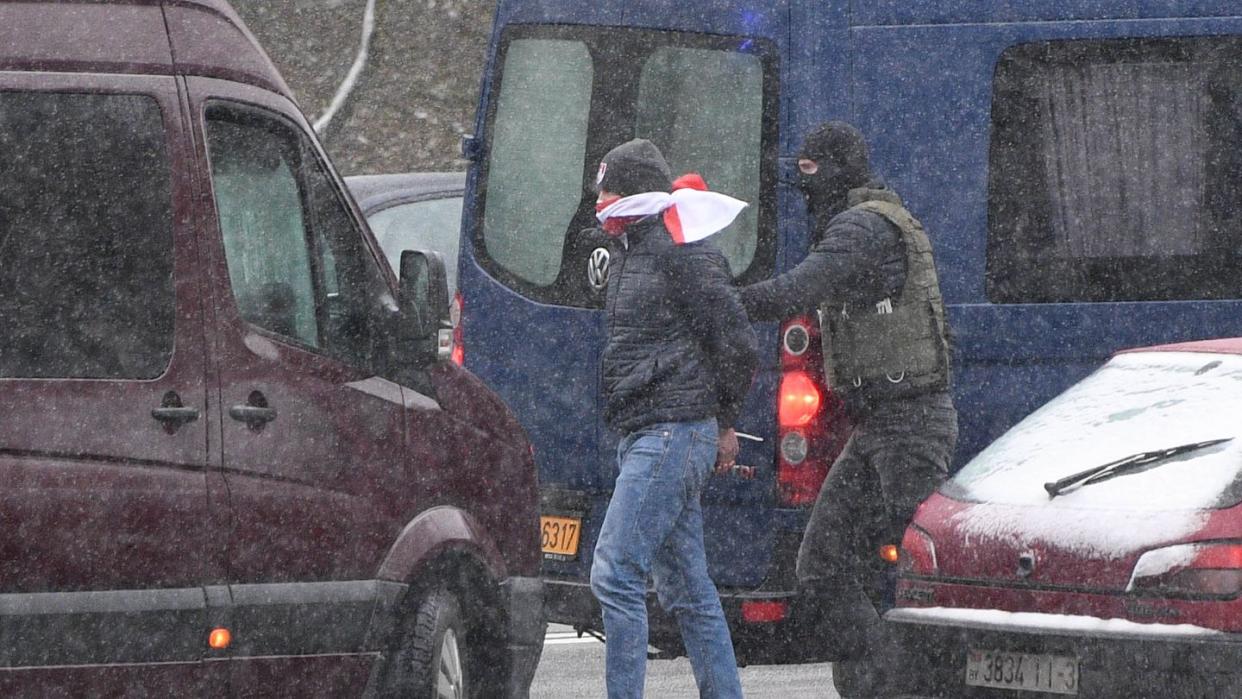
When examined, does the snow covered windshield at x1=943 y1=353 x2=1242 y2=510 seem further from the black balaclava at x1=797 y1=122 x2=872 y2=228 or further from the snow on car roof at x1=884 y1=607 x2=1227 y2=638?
the black balaclava at x1=797 y1=122 x2=872 y2=228

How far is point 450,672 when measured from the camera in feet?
22.3

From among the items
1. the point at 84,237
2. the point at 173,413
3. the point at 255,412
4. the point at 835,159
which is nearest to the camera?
the point at 84,237

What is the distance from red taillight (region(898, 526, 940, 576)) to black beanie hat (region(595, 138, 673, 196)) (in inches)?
51.9

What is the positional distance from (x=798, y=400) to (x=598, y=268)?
2.94ft

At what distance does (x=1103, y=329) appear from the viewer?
28.4 ft

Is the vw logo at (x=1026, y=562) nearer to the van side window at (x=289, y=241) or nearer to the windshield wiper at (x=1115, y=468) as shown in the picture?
the windshield wiper at (x=1115, y=468)

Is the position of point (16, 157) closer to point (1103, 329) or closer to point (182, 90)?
point (182, 90)

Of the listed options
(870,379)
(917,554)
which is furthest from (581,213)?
(917,554)

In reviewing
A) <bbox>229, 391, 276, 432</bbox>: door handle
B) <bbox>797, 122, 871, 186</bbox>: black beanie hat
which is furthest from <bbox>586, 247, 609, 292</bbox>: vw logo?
<bbox>229, 391, 276, 432</bbox>: door handle

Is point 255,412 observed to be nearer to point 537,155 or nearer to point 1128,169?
point 537,155

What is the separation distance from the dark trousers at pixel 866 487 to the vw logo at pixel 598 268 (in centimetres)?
105

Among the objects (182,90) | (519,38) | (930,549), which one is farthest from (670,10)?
(182,90)

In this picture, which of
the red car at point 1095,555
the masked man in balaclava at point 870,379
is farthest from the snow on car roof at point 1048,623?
the masked man in balaclava at point 870,379

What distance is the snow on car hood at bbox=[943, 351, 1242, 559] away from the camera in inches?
246
